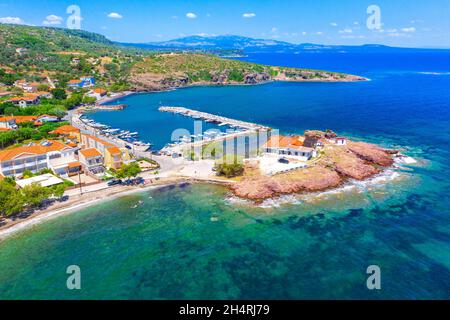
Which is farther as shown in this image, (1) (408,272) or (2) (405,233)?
(2) (405,233)

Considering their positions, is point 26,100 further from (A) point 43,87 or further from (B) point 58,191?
(B) point 58,191

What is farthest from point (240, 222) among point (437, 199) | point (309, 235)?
point (437, 199)

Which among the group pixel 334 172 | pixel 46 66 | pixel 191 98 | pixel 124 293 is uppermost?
pixel 46 66

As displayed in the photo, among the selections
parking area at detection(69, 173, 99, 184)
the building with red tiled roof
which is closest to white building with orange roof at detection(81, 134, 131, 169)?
parking area at detection(69, 173, 99, 184)

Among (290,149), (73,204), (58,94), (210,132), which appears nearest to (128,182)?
(73,204)

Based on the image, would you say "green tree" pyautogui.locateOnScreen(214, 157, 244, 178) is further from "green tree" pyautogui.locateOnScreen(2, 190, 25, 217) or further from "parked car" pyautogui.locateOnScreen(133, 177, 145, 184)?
"green tree" pyautogui.locateOnScreen(2, 190, 25, 217)

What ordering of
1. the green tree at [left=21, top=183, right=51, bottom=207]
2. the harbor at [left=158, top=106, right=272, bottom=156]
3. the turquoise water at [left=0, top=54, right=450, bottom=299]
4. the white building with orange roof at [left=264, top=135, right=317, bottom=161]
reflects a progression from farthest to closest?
the harbor at [left=158, top=106, right=272, bottom=156] < the white building with orange roof at [left=264, top=135, right=317, bottom=161] < the green tree at [left=21, top=183, right=51, bottom=207] < the turquoise water at [left=0, top=54, right=450, bottom=299]
